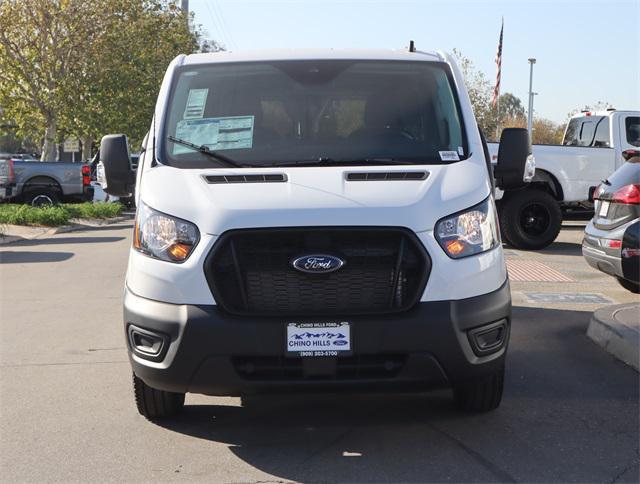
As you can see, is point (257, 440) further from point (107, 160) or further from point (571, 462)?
point (107, 160)

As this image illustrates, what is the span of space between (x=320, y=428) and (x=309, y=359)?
0.82 m

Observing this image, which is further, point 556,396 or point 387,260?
point 556,396

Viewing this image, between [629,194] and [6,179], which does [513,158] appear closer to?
[629,194]

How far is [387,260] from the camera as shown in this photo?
16.0ft

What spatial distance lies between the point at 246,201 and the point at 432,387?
4.28 feet

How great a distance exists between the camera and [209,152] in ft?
18.5

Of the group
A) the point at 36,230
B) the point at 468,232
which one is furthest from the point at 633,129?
the point at 468,232

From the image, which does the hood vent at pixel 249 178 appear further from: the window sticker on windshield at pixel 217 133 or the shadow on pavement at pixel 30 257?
the shadow on pavement at pixel 30 257

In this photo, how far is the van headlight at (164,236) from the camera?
4.96 m

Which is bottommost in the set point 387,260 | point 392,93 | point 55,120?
point 55,120

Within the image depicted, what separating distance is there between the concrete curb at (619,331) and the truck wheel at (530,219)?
6.62m

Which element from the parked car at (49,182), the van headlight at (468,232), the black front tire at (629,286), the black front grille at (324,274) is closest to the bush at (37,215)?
the parked car at (49,182)

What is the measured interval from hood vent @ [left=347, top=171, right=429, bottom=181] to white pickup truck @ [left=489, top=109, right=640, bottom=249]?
968 centimetres

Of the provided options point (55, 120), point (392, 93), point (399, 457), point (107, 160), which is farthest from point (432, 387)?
point (55, 120)
